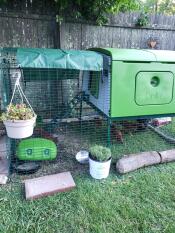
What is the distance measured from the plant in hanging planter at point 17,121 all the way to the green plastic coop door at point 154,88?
1.46 meters

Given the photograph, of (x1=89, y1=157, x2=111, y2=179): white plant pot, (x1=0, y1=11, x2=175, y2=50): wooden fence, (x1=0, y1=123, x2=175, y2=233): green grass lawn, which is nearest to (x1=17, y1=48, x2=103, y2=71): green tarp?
(x1=89, y1=157, x2=111, y2=179): white plant pot

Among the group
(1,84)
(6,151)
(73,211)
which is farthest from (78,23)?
(73,211)

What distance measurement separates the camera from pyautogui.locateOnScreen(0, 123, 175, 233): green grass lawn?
213 cm

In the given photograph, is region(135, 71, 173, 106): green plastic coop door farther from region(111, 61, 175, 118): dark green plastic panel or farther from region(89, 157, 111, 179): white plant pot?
region(89, 157, 111, 179): white plant pot

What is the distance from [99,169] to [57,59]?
4.44 ft

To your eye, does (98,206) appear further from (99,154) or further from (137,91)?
(137,91)

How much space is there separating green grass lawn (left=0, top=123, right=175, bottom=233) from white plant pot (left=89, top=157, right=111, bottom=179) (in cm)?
7

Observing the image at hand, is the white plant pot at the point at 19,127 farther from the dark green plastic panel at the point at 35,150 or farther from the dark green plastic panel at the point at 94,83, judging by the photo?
the dark green plastic panel at the point at 94,83

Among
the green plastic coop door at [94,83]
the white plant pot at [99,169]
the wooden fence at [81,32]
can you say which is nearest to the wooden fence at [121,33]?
the wooden fence at [81,32]

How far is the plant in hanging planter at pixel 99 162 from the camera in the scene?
2.72 metres

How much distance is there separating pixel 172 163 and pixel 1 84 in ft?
8.13

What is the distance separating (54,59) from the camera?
2.68 m

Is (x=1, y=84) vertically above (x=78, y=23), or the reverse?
(x=78, y=23)

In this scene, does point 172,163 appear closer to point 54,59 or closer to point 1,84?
point 54,59
